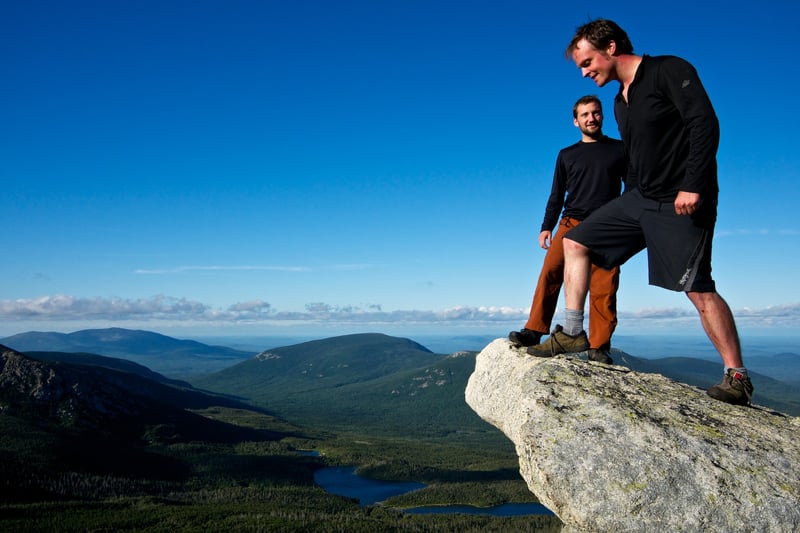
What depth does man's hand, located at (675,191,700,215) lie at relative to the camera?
7.08 m

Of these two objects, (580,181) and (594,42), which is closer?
(594,42)

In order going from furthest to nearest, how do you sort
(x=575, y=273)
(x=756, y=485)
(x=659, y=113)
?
1. (x=575, y=273)
2. (x=659, y=113)
3. (x=756, y=485)

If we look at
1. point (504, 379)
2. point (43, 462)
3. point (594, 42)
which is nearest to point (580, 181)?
point (594, 42)

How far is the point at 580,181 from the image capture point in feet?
34.4

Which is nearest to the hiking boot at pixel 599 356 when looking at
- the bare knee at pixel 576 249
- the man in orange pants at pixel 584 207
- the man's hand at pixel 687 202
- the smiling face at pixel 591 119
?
the man in orange pants at pixel 584 207

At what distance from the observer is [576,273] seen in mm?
9062

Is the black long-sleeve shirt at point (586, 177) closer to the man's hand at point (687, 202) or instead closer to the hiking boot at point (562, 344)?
the hiking boot at point (562, 344)

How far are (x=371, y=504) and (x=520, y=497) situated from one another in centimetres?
5151

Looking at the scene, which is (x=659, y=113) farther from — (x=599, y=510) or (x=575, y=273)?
(x=599, y=510)

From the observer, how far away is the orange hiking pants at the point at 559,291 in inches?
401

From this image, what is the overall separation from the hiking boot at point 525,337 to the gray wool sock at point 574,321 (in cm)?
128

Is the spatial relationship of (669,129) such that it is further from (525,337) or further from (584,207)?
(525,337)

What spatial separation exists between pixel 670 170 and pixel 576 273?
219 cm

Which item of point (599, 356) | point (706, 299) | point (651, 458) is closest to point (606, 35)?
point (706, 299)
